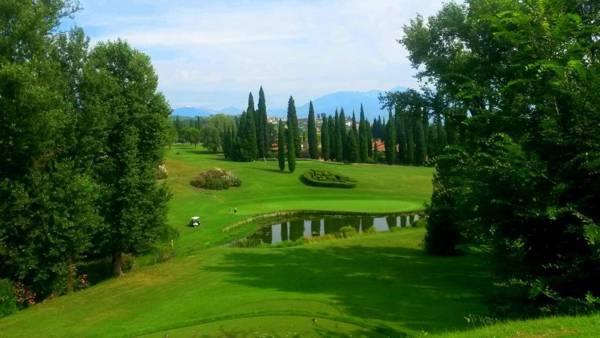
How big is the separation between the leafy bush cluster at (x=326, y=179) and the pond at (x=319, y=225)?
2040cm

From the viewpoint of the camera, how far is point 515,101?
383 inches

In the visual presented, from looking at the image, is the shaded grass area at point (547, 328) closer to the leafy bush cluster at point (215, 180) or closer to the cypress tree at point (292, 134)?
the leafy bush cluster at point (215, 180)

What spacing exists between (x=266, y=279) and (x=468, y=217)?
981cm

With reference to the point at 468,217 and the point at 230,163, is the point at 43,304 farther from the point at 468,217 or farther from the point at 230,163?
the point at 230,163

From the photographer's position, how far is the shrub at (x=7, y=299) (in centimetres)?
1973

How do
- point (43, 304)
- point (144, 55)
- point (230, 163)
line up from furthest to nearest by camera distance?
1. point (230, 163)
2. point (144, 55)
3. point (43, 304)

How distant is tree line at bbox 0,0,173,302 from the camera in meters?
20.4

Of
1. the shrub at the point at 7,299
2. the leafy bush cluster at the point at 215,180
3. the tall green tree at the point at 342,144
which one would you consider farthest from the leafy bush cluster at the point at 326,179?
the shrub at the point at 7,299

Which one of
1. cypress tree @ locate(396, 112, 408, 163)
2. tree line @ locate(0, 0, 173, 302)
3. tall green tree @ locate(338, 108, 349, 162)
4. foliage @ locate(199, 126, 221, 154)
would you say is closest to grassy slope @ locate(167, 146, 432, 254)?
cypress tree @ locate(396, 112, 408, 163)

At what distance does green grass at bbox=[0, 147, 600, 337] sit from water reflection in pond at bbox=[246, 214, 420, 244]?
17204 millimetres

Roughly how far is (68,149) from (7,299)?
686 centimetres

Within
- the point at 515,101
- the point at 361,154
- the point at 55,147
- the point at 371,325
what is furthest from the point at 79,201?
the point at 361,154

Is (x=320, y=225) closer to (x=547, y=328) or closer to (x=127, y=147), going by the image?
(x=127, y=147)

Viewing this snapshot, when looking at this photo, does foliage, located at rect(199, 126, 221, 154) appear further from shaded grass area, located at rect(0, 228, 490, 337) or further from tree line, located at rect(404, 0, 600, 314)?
tree line, located at rect(404, 0, 600, 314)
